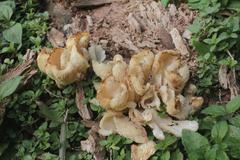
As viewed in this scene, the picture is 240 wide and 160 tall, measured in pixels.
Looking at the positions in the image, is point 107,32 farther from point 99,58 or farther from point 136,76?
point 136,76

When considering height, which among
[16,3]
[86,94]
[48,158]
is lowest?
[48,158]

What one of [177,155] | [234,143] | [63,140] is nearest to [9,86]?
[63,140]

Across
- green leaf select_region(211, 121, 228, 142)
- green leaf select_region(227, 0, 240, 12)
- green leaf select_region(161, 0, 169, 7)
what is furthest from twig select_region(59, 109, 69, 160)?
green leaf select_region(227, 0, 240, 12)

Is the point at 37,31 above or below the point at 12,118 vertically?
above

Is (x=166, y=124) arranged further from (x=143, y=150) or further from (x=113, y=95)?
(x=113, y=95)

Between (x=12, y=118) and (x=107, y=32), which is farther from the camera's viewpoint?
(x=107, y=32)

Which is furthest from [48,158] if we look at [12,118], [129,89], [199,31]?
[199,31]

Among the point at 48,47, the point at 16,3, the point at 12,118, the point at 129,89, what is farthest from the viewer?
the point at 16,3

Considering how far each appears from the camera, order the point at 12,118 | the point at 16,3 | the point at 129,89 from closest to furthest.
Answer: the point at 129,89, the point at 12,118, the point at 16,3
